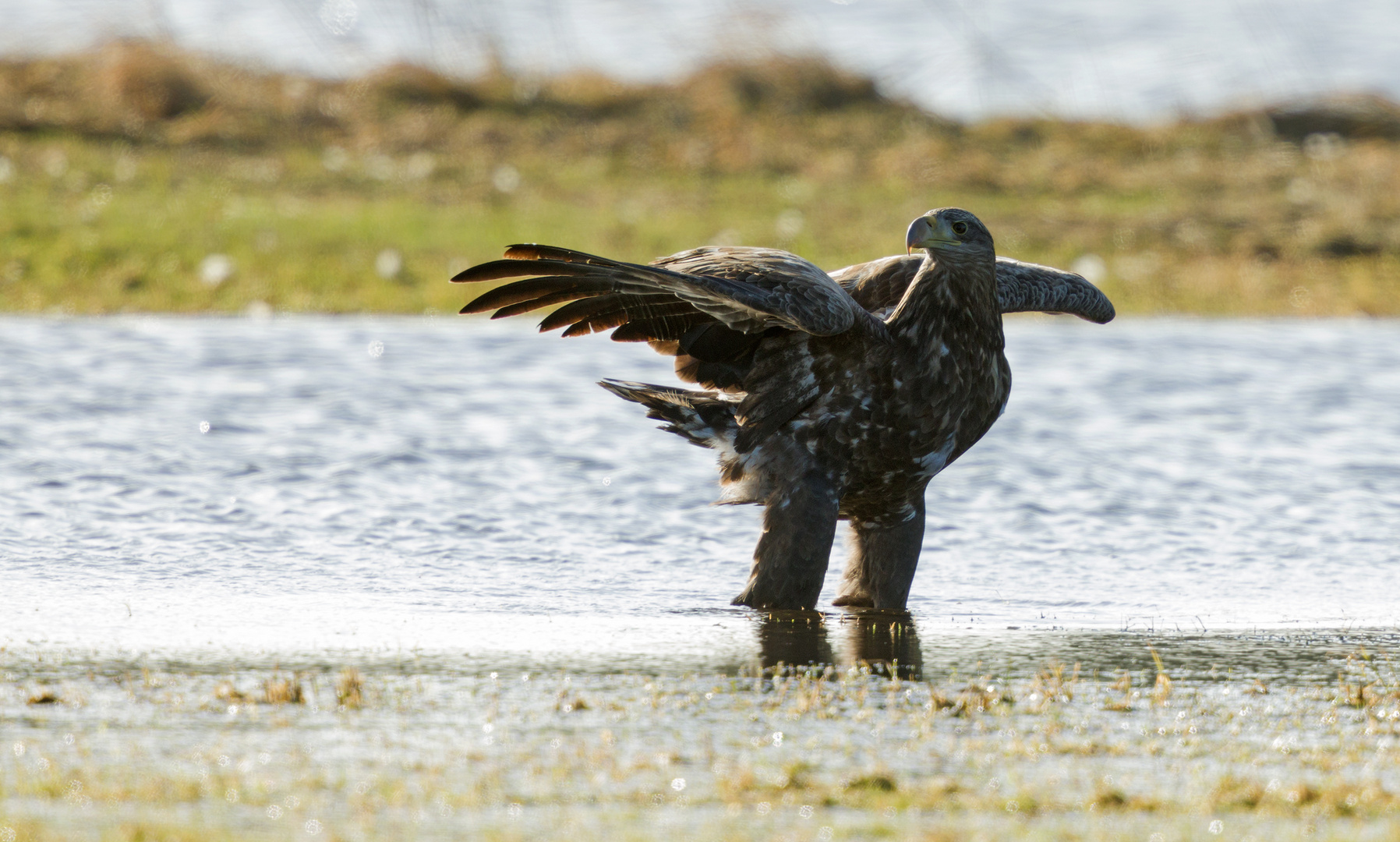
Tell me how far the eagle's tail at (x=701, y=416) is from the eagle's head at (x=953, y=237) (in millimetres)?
872

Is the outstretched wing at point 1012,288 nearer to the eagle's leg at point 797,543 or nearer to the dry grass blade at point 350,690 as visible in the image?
the eagle's leg at point 797,543

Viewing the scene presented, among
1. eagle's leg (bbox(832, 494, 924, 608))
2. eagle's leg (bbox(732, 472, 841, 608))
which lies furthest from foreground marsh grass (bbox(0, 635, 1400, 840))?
eagle's leg (bbox(832, 494, 924, 608))

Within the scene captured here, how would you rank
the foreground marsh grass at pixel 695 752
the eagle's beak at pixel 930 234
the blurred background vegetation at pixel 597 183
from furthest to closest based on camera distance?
the blurred background vegetation at pixel 597 183 → the eagle's beak at pixel 930 234 → the foreground marsh grass at pixel 695 752

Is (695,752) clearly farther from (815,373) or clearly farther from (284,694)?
(815,373)

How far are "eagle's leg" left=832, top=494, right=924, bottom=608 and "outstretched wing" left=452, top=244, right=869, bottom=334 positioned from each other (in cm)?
81

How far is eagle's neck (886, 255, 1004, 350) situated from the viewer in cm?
542

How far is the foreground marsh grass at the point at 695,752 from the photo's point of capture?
3.09 m

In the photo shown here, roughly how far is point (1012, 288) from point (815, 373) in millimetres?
1097

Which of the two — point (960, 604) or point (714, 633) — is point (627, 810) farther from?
point (960, 604)

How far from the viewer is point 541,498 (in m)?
7.53

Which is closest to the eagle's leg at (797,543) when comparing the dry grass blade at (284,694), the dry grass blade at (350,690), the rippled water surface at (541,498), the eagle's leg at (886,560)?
the rippled water surface at (541,498)

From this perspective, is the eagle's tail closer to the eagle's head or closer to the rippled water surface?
the rippled water surface

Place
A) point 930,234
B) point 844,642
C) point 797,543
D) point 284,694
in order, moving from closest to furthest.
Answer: point 284,694, point 844,642, point 930,234, point 797,543


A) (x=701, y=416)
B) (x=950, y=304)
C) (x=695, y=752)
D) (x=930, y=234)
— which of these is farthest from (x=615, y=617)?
(x=695, y=752)
